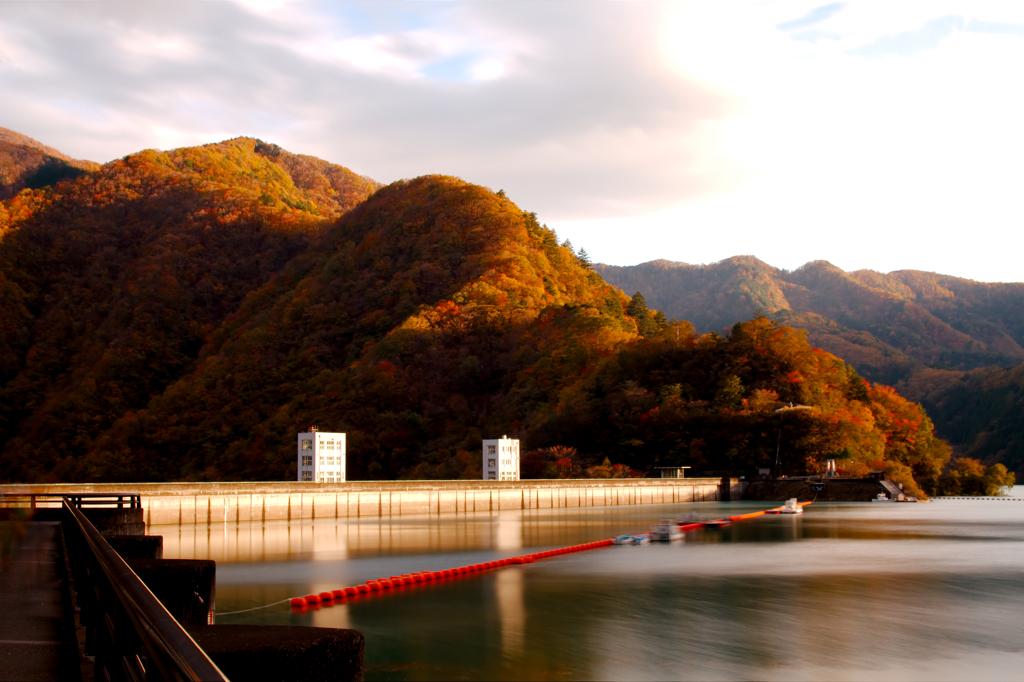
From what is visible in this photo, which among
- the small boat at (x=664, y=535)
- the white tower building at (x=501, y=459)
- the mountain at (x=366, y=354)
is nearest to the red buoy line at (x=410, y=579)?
the small boat at (x=664, y=535)

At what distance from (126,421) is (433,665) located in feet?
401

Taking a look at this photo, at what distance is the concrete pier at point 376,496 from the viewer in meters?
51.3

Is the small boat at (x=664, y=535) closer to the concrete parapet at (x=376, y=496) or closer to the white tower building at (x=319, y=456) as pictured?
the concrete parapet at (x=376, y=496)

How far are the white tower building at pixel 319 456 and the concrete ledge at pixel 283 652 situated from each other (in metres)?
74.1

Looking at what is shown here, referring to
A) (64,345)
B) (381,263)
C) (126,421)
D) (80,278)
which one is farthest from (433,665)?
(80,278)

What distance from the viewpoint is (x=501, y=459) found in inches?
3575

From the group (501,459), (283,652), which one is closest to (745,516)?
(501,459)

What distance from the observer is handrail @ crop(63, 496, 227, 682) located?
11.7ft

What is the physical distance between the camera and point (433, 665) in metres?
18.3

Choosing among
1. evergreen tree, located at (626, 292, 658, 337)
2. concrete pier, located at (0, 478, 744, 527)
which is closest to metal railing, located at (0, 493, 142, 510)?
concrete pier, located at (0, 478, 744, 527)

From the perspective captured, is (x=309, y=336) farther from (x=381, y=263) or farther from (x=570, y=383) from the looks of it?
(x=570, y=383)

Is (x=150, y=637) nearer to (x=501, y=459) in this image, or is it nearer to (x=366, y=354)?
(x=501, y=459)

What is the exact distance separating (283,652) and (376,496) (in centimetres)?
6329

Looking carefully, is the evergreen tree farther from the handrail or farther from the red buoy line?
the handrail
